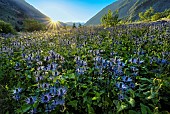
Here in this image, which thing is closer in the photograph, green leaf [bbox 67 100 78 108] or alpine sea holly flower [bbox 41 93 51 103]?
alpine sea holly flower [bbox 41 93 51 103]

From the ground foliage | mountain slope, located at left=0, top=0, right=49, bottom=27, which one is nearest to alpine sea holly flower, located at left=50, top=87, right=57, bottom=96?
the ground foliage

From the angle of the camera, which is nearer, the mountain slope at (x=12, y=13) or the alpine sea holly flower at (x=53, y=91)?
the alpine sea holly flower at (x=53, y=91)

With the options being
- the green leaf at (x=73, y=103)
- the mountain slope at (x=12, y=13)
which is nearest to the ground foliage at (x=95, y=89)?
the green leaf at (x=73, y=103)

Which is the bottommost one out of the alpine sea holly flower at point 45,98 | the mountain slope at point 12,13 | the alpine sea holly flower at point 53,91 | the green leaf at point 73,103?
the mountain slope at point 12,13

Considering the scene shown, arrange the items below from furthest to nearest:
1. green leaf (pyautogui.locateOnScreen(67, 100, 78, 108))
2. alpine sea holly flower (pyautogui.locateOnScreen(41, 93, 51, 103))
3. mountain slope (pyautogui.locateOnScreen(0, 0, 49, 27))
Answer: mountain slope (pyautogui.locateOnScreen(0, 0, 49, 27)), green leaf (pyautogui.locateOnScreen(67, 100, 78, 108)), alpine sea holly flower (pyautogui.locateOnScreen(41, 93, 51, 103))

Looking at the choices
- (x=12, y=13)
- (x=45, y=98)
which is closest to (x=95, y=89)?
(x=45, y=98)

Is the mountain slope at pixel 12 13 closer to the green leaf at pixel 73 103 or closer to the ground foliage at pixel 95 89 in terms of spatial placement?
the ground foliage at pixel 95 89

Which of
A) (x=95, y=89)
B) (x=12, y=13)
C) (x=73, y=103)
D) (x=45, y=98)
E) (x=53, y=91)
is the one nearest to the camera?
(x=45, y=98)

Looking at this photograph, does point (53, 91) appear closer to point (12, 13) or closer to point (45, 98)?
point (45, 98)

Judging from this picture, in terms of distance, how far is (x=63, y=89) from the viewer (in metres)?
3.80

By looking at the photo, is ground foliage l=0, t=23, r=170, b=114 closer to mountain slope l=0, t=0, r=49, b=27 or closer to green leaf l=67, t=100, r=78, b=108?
green leaf l=67, t=100, r=78, b=108

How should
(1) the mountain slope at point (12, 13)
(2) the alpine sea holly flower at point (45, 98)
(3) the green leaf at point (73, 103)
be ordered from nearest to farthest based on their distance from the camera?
(2) the alpine sea holly flower at point (45, 98), (3) the green leaf at point (73, 103), (1) the mountain slope at point (12, 13)

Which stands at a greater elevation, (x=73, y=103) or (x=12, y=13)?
(x=73, y=103)

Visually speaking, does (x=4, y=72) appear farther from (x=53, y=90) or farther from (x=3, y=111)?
(x=53, y=90)
